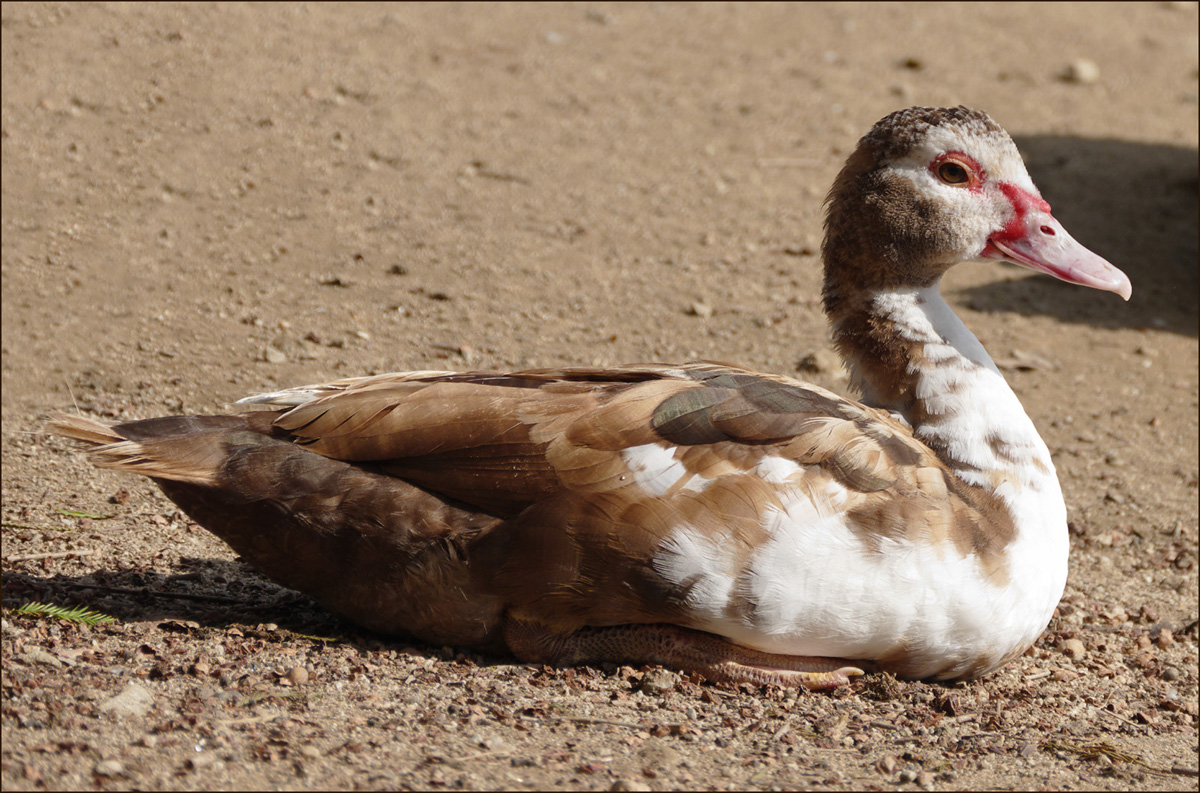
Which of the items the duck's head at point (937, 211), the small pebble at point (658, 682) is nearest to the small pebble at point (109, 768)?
the small pebble at point (658, 682)

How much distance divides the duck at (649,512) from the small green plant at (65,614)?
434mm

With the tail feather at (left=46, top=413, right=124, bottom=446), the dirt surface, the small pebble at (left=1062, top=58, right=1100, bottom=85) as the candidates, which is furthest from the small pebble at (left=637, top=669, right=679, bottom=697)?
the small pebble at (left=1062, top=58, right=1100, bottom=85)

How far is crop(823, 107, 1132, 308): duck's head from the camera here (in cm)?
425

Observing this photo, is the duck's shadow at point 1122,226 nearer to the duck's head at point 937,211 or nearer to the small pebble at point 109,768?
the duck's head at point 937,211

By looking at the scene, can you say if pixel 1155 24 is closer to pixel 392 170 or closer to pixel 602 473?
pixel 392 170

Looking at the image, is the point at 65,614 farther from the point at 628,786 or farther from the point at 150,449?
the point at 628,786

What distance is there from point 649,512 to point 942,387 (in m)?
1.18

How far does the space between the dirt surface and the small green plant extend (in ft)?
0.08

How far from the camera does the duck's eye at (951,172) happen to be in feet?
14.0

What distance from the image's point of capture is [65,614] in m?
3.80

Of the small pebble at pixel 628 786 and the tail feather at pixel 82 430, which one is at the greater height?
the tail feather at pixel 82 430

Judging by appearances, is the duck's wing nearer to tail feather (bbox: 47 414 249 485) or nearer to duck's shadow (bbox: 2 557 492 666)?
tail feather (bbox: 47 414 249 485)

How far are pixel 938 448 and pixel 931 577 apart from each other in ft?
1.79

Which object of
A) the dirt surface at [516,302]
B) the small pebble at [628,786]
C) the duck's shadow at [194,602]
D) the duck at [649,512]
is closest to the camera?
the small pebble at [628,786]
